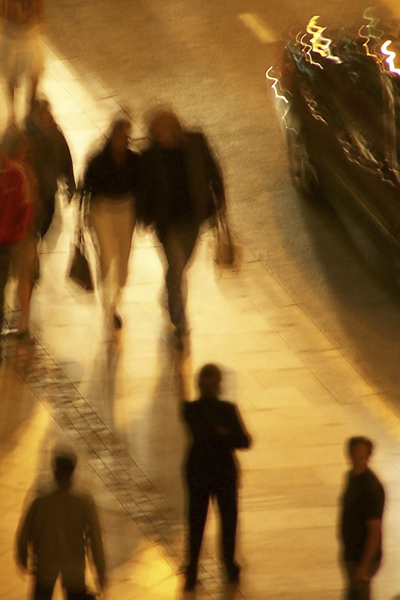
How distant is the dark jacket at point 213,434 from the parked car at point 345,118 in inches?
145

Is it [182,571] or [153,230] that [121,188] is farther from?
[182,571]

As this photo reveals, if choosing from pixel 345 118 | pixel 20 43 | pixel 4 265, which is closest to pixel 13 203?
pixel 4 265

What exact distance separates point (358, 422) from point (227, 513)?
2.18m

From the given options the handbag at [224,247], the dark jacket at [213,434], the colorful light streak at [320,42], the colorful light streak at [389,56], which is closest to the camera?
the dark jacket at [213,434]

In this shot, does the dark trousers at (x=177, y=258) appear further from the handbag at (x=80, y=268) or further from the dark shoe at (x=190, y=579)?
the dark shoe at (x=190, y=579)

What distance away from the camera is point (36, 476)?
8664mm

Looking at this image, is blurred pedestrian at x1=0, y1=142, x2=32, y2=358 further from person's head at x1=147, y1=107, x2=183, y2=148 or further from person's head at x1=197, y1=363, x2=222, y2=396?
person's head at x1=197, y1=363, x2=222, y2=396

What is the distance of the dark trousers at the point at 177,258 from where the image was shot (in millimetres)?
9758

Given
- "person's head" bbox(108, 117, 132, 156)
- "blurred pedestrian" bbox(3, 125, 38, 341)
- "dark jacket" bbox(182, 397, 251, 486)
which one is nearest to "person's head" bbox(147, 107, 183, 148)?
"person's head" bbox(108, 117, 132, 156)

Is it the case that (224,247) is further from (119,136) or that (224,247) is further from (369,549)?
(369,549)

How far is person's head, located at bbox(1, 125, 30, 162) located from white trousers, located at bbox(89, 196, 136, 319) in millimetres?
673

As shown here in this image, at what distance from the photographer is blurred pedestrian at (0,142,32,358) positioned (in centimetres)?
905

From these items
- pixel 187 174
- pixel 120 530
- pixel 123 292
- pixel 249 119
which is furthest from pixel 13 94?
pixel 120 530

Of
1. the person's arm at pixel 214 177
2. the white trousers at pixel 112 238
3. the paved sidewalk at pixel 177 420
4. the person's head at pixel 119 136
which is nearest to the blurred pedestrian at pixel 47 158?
the white trousers at pixel 112 238
